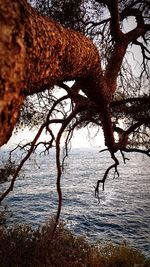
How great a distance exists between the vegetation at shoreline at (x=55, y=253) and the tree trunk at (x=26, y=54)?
1080 centimetres

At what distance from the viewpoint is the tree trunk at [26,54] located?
935 mm

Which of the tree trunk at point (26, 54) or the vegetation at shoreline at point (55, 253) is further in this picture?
the vegetation at shoreline at point (55, 253)

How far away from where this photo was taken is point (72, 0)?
6000 millimetres

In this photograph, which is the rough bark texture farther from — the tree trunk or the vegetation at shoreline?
the vegetation at shoreline

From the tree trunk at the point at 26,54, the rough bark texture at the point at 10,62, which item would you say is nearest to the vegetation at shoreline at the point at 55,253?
the tree trunk at the point at 26,54

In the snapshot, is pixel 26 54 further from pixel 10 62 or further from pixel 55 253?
pixel 55 253

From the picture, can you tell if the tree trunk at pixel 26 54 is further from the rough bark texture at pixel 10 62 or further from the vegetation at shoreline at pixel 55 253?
the vegetation at shoreline at pixel 55 253

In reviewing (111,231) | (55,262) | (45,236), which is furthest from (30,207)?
(55,262)

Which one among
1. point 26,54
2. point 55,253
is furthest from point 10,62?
point 55,253

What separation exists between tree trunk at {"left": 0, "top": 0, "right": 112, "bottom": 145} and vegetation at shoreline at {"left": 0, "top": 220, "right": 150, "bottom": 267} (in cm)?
1080

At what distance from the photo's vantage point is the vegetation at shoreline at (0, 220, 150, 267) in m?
11.6

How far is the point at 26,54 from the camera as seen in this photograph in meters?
1.12

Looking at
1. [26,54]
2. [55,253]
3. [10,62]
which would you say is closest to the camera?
[10,62]

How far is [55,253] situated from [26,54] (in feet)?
39.9
